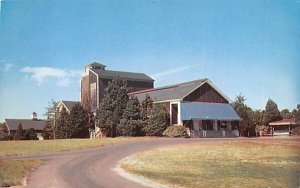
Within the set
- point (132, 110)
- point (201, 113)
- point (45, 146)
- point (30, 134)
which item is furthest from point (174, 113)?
point (45, 146)

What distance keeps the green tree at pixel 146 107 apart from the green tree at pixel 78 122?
5836 millimetres

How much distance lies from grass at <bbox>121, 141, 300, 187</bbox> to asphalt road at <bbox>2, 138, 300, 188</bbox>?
0.89m

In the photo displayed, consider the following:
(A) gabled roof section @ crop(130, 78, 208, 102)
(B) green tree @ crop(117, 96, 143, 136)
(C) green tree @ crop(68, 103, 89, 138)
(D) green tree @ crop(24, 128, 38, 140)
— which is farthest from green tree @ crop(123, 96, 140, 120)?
(D) green tree @ crop(24, 128, 38, 140)

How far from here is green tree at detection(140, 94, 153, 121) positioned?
2945 cm

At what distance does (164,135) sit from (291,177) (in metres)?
18.0

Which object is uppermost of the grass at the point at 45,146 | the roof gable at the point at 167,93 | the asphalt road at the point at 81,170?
the roof gable at the point at 167,93

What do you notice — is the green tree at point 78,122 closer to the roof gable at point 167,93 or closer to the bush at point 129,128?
the bush at point 129,128

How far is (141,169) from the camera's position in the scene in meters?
12.9

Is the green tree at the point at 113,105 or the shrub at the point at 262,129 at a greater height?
the green tree at the point at 113,105

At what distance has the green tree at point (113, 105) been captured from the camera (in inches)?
1141

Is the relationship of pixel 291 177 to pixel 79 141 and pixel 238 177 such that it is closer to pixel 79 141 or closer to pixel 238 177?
pixel 238 177

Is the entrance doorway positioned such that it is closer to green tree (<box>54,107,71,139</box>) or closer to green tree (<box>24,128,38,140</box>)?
green tree (<box>24,128,38,140</box>)

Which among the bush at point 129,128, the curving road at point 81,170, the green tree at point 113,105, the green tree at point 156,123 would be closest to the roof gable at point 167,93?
the green tree at point 156,123

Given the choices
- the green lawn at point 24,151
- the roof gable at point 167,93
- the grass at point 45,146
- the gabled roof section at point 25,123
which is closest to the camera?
the green lawn at point 24,151
